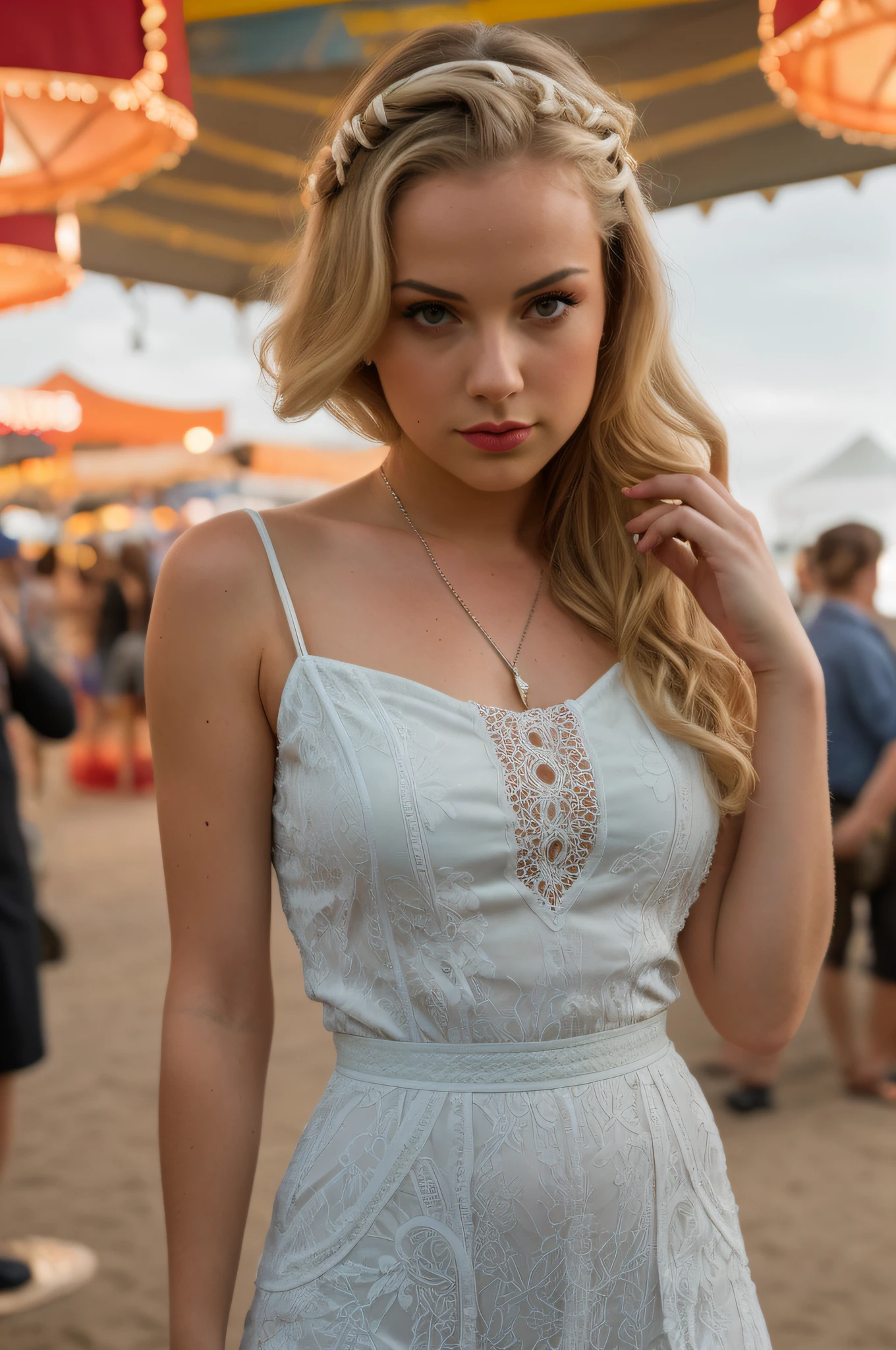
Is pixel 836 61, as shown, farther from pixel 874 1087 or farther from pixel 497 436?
pixel 874 1087

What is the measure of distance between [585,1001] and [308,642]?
1.35 ft

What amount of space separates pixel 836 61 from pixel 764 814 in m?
2.29

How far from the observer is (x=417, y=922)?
1033 millimetres

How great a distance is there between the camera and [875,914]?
3.89 metres

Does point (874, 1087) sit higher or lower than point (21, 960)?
lower

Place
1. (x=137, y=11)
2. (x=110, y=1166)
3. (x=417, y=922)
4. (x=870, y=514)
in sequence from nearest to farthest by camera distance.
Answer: (x=417, y=922) < (x=137, y=11) < (x=110, y=1166) < (x=870, y=514)

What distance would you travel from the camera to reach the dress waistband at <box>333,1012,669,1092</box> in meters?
1.06

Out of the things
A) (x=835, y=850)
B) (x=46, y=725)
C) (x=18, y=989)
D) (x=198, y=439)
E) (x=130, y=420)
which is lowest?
(x=835, y=850)

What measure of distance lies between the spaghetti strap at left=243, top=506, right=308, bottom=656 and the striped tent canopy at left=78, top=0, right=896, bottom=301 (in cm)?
199

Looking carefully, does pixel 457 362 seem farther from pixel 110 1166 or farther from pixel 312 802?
pixel 110 1166

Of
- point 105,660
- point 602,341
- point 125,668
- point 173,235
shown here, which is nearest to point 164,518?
point 105,660

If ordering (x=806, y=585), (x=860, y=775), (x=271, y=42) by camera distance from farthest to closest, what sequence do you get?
1. (x=806, y=585)
2. (x=860, y=775)
3. (x=271, y=42)

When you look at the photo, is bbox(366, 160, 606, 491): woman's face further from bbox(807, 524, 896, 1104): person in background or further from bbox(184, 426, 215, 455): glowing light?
bbox(184, 426, 215, 455): glowing light

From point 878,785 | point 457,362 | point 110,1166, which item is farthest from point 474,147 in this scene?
point 110,1166
